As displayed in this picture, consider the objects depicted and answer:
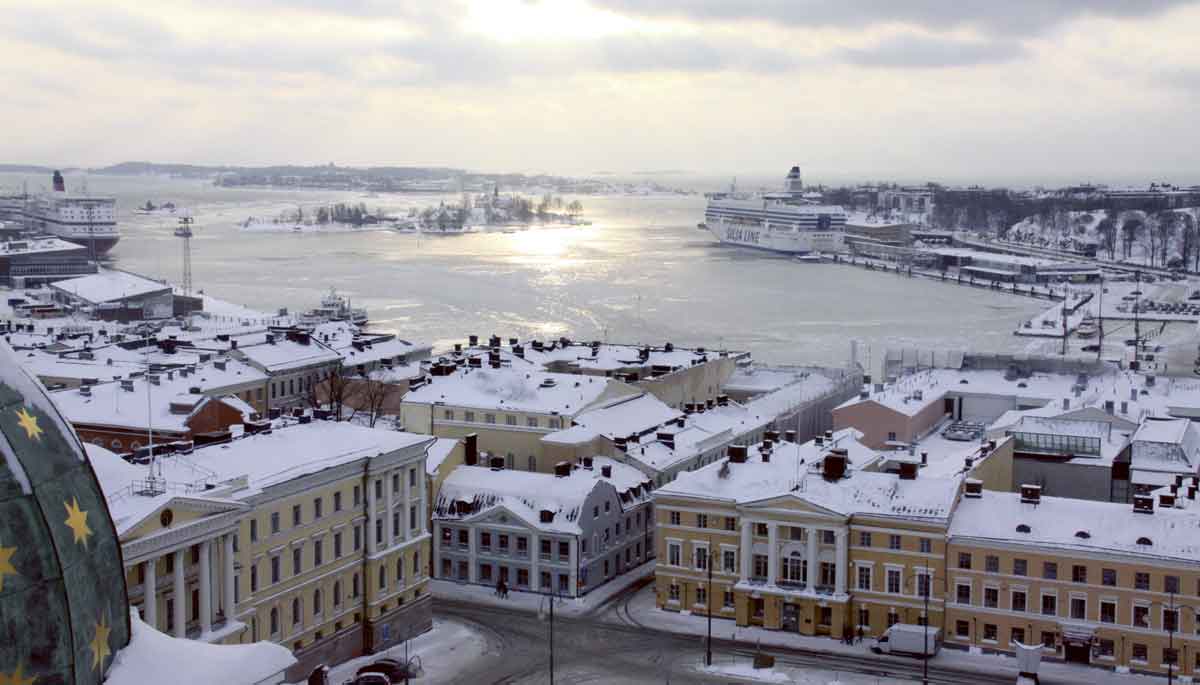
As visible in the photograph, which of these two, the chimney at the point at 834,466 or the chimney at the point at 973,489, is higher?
the chimney at the point at 834,466

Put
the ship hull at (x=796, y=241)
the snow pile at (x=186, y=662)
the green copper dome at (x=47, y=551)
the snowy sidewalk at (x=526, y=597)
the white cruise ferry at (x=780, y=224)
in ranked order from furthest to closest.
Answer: the white cruise ferry at (x=780, y=224) → the ship hull at (x=796, y=241) → the snowy sidewalk at (x=526, y=597) → the snow pile at (x=186, y=662) → the green copper dome at (x=47, y=551)

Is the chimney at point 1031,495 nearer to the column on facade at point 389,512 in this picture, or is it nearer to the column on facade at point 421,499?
the column on facade at point 421,499

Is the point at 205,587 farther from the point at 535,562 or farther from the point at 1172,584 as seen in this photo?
the point at 1172,584

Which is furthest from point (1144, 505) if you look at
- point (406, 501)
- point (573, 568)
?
point (406, 501)

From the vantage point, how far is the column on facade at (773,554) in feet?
65.6

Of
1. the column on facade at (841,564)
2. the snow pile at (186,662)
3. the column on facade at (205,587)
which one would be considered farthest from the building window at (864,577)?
the snow pile at (186,662)

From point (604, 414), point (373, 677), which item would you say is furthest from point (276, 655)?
point (604, 414)

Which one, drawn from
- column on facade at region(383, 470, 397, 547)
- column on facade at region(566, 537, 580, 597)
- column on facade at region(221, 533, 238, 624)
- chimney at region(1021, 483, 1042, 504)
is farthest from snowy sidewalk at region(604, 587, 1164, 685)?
column on facade at region(221, 533, 238, 624)

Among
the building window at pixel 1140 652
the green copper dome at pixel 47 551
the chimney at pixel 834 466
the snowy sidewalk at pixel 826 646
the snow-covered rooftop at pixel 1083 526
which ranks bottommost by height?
the snowy sidewalk at pixel 826 646

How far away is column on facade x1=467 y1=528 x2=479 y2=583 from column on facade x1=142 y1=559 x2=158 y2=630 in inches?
314

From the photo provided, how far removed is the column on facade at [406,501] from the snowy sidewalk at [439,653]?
136 cm

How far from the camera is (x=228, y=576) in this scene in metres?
15.5

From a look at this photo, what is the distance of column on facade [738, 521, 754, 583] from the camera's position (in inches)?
792

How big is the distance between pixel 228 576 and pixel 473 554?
6844mm
